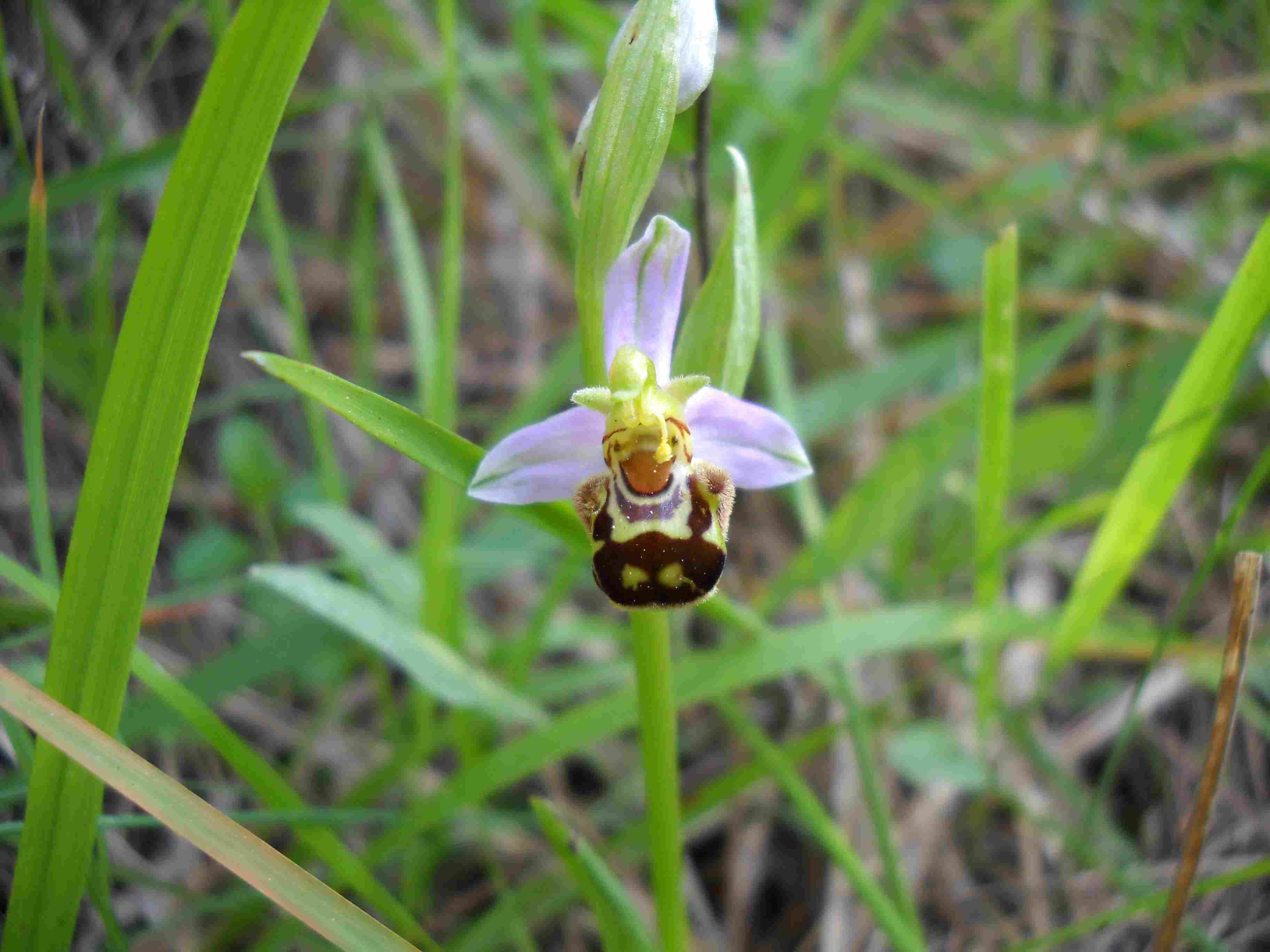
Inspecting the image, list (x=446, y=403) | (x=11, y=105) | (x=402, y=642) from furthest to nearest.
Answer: (x=446, y=403) < (x=402, y=642) < (x=11, y=105)

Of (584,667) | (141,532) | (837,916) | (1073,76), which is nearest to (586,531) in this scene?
(141,532)

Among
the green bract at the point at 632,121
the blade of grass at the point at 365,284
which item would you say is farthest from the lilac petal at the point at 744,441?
the blade of grass at the point at 365,284

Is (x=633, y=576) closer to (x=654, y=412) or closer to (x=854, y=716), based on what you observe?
(x=654, y=412)

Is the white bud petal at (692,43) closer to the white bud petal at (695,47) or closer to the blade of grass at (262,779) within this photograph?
the white bud petal at (695,47)

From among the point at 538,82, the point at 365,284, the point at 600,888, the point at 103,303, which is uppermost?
the point at 365,284

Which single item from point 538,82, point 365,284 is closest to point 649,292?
point 538,82

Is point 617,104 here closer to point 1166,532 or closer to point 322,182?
point 1166,532
